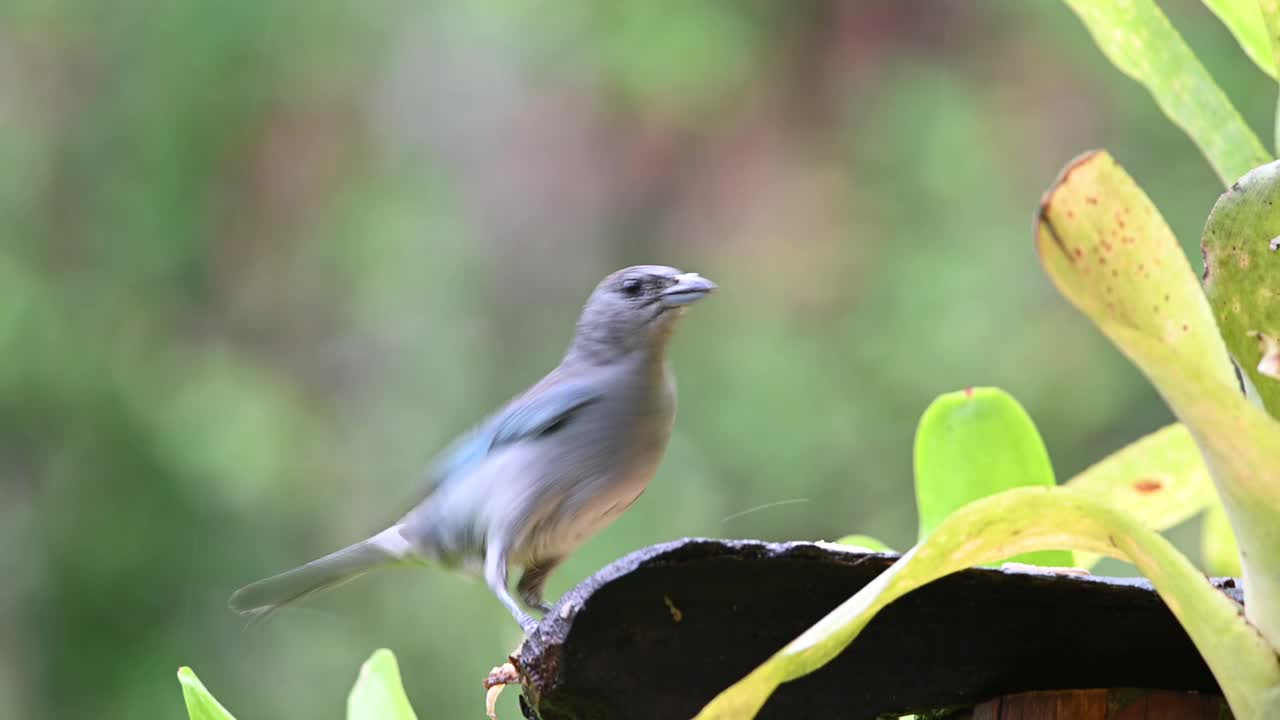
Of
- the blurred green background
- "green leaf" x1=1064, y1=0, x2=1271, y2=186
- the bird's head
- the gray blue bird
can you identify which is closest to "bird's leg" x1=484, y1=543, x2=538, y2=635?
the gray blue bird

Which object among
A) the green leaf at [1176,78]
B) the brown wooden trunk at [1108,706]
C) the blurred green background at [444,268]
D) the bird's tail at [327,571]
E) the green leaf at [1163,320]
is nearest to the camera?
the green leaf at [1163,320]

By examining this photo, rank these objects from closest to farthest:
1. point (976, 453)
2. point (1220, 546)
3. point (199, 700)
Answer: point (199, 700), point (976, 453), point (1220, 546)

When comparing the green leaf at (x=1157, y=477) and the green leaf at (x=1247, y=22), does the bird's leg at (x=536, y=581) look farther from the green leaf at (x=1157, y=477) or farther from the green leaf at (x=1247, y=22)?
the green leaf at (x=1247, y=22)

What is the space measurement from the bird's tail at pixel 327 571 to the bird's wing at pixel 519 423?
0.05 m

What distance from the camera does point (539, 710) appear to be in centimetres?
36

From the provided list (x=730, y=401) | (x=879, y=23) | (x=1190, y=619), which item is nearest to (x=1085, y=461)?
(x=730, y=401)

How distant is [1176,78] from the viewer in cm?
57

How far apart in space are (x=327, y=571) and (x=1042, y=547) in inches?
16.8

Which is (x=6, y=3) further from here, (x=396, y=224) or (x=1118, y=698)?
(x=1118, y=698)

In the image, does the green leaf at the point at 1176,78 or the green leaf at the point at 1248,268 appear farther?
the green leaf at the point at 1176,78

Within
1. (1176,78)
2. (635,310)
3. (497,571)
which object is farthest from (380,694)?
(1176,78)

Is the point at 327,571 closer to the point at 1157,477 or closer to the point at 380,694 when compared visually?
the point at 380,694

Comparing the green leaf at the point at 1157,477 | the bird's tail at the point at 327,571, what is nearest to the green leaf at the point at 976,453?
the green leaf at the point at 1157,477

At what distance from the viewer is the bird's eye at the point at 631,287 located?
2.15 feet
